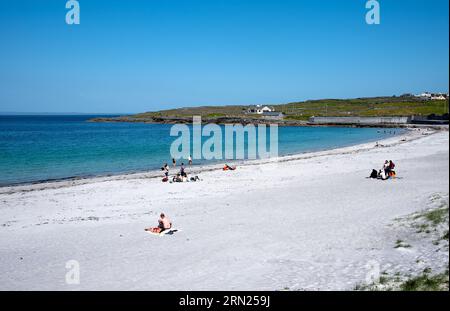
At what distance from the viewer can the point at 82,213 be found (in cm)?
1802

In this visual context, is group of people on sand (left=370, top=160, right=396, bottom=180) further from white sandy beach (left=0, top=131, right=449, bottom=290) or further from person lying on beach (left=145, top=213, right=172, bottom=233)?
person lying on beach (left=145, top=213, right=172, bottom=233)

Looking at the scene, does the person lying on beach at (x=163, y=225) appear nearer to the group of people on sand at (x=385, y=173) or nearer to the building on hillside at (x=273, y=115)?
the group of people on sand at (x=385, y=173)

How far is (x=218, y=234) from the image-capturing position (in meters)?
13.6

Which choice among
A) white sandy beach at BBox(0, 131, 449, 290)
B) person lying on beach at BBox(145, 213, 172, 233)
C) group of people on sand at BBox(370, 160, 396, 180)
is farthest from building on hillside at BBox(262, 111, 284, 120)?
person lying on beach at BBox(145, 213, 172, 233)

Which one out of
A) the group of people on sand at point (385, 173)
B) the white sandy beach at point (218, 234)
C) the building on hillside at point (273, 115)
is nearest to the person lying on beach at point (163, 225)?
the white sandy beach at point (218, 234)

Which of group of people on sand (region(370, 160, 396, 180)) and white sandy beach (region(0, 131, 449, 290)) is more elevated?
group of people on sand (region(370, 160, 396, 180))

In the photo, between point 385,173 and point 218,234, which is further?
point 385,173

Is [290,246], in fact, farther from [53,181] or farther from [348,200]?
[53,181]

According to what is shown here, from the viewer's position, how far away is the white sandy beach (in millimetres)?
9750

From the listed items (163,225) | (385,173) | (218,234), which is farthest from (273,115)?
(218,234)

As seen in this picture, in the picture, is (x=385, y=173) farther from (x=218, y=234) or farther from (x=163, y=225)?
(x=163, y=225)

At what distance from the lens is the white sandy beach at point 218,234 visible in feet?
32.0
